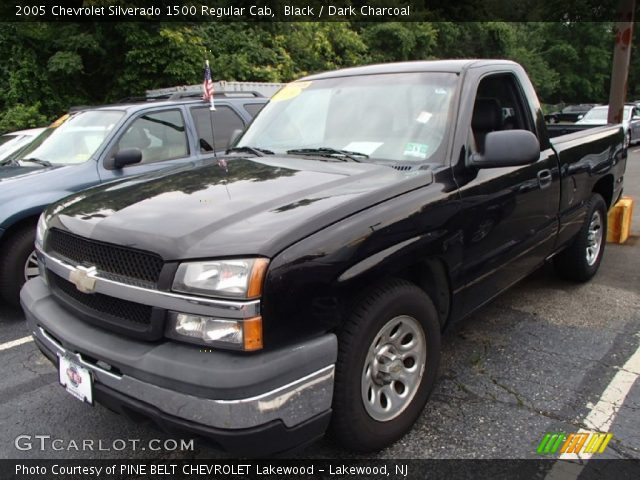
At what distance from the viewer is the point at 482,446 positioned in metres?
2.62

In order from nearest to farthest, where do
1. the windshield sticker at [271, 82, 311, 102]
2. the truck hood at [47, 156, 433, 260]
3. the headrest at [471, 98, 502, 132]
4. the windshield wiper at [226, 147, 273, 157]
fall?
the truck hood at [47, 156, 433, 260]
the windshield wiper at [226, 147, 273, 157]
the headrest at [471, 98, 502, 132]
the windshield sticker at [271, 82, 311, 102]

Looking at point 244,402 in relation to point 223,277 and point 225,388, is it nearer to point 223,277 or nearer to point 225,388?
point 225,388

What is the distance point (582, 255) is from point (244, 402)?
12.7 ft

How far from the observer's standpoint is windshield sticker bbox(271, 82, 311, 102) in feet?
12.5

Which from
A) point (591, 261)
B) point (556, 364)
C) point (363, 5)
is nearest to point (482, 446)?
point (556, 364)

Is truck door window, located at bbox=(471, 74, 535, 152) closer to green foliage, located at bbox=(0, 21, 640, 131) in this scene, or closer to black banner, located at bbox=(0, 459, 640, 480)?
black banner, located at bbox=(0, 459, 640, 480)

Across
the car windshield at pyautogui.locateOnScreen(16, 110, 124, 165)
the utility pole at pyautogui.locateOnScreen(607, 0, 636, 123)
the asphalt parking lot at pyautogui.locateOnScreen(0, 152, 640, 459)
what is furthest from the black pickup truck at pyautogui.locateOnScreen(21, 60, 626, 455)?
the utility pole at pyautogui.locateOnScreen(607, 0, 636, 123)

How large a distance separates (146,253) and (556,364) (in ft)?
8.78

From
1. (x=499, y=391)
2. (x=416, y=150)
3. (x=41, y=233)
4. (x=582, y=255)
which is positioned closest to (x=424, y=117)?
(x=416, y=150)

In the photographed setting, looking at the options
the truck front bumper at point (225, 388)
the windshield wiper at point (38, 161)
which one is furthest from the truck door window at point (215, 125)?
the truck front bumper at point (225, 388)

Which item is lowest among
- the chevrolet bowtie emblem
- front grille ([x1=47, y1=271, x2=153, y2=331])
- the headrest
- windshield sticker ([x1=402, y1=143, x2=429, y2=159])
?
front grille ([x1=47, y1=271, x2=153, y2=331])

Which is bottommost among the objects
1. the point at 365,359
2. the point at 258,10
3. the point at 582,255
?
the point at 582,255

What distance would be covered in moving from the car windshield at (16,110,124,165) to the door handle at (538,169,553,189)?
3912mm

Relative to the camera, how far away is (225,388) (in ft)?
6.16
